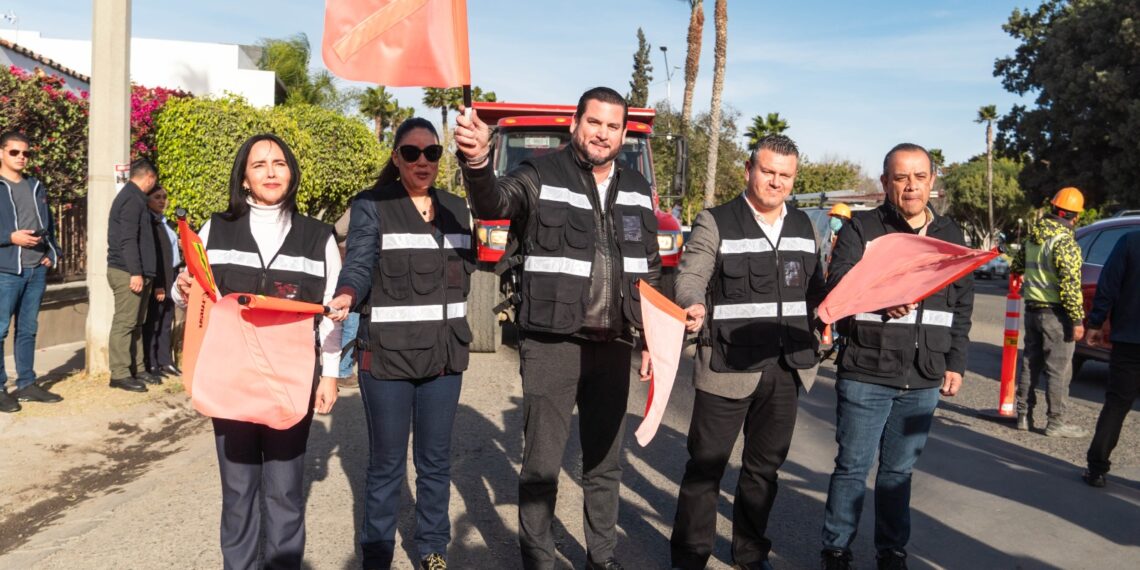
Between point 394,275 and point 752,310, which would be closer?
point 394,275

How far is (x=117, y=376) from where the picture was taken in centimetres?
835

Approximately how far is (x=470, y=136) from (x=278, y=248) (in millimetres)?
974

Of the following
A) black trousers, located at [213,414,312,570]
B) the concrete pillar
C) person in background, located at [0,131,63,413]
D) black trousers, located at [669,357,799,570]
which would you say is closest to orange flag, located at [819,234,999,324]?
black trousers, located at [669,357,799,570]

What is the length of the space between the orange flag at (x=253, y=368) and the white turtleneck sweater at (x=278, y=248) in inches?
9.2

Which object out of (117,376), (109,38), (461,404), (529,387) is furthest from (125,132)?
(529,387)

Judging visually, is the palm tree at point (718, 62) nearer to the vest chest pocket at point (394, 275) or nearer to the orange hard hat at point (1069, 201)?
the orange hard hat at point (1069, 201)

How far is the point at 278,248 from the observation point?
359 centimetres

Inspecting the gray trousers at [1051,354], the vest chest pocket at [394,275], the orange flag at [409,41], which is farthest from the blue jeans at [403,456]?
the gray trousers at [1051,354]

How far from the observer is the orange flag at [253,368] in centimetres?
324

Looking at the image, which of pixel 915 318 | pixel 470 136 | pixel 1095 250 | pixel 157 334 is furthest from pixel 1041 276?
pixel 157 334

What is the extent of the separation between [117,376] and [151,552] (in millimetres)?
4427

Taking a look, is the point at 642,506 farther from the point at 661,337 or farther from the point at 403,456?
the point at 661,337

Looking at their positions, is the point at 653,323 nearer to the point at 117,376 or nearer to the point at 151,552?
the point at 151,552

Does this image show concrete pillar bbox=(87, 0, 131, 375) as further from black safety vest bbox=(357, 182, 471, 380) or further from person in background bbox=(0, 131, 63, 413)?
black safety vest bbox=(357, 182, 471, 380)
